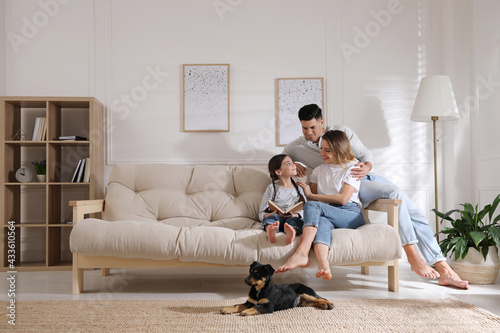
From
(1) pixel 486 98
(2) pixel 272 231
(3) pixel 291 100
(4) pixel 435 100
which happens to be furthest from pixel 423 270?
(3) pixel 291 100

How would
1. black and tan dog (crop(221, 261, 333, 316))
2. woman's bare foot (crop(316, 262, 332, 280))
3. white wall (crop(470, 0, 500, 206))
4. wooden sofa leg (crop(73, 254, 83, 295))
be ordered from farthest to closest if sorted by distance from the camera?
white wall (crop(470, 0, 500, 206))
wooden sofa leg (crop(73, 254, 83, 295))
woman's bare foot (crop(316, 262, 332, 280))
black and tan dog (crop(221, 261, 333, 316))

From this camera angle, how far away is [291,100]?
3656 millimetres

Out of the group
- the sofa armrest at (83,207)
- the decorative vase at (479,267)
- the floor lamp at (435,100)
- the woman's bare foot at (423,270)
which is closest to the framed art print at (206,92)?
the sofa armrest at (83,207)

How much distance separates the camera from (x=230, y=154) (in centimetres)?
365

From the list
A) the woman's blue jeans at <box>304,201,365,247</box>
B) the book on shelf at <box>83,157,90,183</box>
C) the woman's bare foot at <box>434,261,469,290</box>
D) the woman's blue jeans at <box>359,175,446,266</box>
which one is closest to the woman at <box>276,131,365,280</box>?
the woman's blue jeans at <box>304,201,365,247</box>

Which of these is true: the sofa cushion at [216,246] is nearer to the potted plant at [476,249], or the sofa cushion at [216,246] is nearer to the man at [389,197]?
the man at [389,197]

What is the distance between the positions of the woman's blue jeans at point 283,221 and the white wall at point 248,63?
1.15 m

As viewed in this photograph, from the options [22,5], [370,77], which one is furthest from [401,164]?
[22,5]

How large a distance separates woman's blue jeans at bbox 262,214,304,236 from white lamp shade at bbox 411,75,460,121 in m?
1.49

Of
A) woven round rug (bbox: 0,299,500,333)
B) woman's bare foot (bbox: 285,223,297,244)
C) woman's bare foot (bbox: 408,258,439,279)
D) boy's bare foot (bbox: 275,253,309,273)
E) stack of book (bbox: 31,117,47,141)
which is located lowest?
woven round rug (bbox: 0,299,500,333)

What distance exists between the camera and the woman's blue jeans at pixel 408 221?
8.57 feet

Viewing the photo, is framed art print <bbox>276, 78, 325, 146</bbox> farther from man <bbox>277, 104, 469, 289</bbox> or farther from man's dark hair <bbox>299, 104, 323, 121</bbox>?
man's dark hair <bbox>299, 104, 323, 121</bbox>

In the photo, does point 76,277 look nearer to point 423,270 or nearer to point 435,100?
point 423,270

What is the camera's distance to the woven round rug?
1802mm
